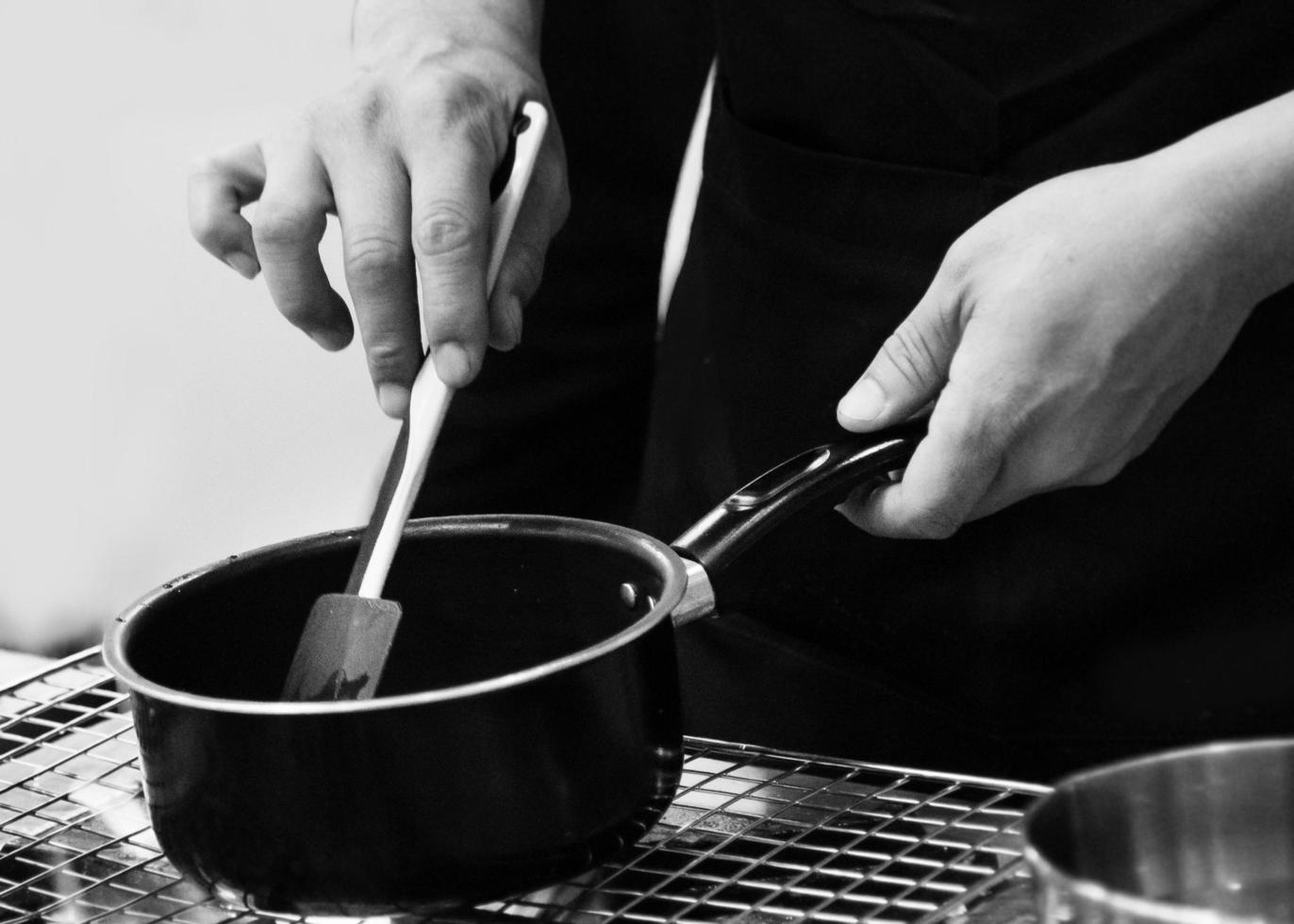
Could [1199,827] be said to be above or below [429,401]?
below

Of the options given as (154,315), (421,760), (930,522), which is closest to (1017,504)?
(930,522)

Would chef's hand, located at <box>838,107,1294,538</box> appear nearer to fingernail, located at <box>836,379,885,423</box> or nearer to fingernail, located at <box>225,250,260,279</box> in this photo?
fingernail, located at <box>836,379,885,423</box>

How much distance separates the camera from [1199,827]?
43cm

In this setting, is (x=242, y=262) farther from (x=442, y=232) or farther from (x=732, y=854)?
(x=732, y=854)

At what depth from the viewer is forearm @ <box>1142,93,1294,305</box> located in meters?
0.66

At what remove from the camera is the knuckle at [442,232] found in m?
0.70

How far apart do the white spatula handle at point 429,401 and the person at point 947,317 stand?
0.6 inches

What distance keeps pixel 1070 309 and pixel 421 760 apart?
14.2 inches

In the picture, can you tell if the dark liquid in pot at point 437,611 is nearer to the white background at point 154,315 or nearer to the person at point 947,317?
the person at point 947,317

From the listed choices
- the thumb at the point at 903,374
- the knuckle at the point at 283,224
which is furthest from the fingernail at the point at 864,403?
the knuckle at the point at 283,224

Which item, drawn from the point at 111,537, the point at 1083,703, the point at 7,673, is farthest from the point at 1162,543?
the point at 111,537

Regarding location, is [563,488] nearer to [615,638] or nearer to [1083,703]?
[1083,703]

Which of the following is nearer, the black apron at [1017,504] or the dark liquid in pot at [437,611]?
the dark liquid in pot at [437,611]

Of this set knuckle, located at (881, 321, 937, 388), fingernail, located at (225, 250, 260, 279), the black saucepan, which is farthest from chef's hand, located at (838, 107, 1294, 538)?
fingernail, located at (225, 250, 260, 279)
